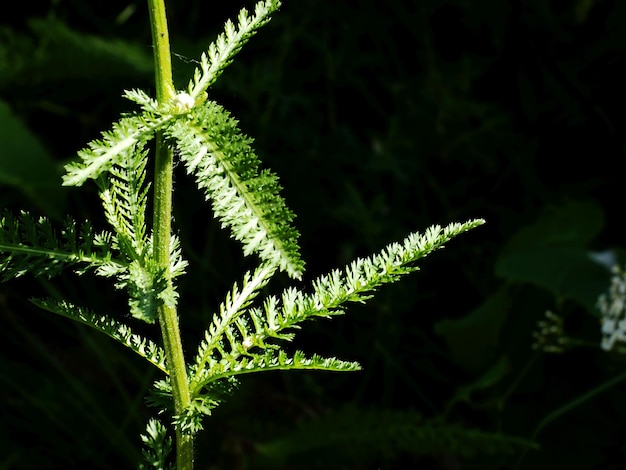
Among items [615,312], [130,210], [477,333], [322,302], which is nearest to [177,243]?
[130,210]

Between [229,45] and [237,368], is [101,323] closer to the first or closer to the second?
[237,368]

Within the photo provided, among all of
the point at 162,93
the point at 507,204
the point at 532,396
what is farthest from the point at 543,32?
the point at 162,93

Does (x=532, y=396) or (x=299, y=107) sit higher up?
(x=299, y=107)

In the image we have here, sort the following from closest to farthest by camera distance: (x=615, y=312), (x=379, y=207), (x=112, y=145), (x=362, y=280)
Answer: (x=112, y=145), (x=362, y=280), (x=615, y=312), (x=379, y=207)

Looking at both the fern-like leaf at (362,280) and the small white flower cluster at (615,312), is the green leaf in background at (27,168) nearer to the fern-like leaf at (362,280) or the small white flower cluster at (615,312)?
the small white flower cluster at (615,312)

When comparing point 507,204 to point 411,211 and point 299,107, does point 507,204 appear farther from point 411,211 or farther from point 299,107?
point 299,107

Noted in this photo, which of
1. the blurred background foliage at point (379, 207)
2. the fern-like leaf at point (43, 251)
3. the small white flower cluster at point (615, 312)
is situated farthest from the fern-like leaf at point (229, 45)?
the small white flower cluster at point (615, 312)
